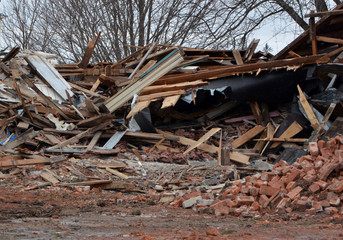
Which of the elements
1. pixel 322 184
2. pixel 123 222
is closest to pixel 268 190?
pixel 322 184

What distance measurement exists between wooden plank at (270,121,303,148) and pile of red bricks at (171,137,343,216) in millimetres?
3803

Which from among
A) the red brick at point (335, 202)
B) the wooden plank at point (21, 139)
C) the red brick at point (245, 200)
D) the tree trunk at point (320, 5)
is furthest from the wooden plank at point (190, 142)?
the tree trunk at point (320, 5)

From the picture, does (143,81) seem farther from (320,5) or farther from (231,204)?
(320,5)

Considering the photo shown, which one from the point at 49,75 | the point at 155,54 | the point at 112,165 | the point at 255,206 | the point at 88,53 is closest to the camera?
the point at 255,206

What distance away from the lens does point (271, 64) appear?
35.7 ft

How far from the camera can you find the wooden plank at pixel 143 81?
10.2 m

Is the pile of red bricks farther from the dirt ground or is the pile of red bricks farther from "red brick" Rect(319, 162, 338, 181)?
the dirt ground

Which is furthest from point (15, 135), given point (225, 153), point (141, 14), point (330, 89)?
point (141, 14)

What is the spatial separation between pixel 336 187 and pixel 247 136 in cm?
555

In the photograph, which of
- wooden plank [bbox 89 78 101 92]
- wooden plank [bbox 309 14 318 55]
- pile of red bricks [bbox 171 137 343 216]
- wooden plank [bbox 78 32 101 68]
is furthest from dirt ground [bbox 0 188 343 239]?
wooden plank [bbox 78 32 101 68]

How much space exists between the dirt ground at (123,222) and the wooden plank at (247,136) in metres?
4.78

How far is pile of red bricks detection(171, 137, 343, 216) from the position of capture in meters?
5.31

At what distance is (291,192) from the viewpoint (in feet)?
18.7

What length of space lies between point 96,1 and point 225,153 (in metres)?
12.7
